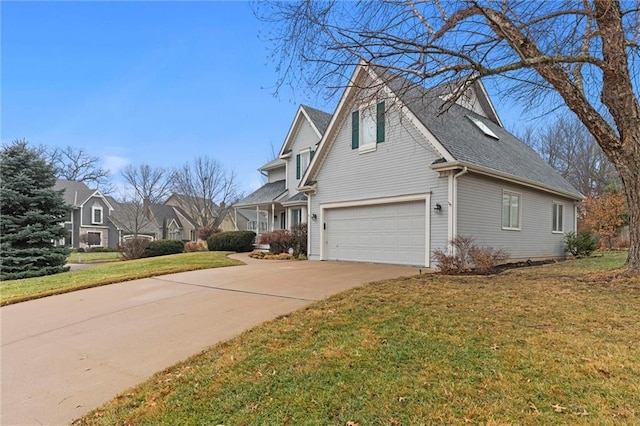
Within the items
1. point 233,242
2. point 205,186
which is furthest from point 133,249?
point 205,186

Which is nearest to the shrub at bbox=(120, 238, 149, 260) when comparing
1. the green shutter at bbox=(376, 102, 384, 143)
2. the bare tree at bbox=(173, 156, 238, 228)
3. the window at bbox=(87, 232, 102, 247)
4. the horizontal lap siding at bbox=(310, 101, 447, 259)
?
the horizontal lap siding at bbox=(310, 101, 447, 259)

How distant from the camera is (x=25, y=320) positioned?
6715mm

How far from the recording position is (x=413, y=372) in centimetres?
350

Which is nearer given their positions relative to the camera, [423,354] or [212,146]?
[423,354]

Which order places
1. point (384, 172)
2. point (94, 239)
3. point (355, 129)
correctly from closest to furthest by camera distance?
point (384, 172) < point (355, 129) < point (94, 239)

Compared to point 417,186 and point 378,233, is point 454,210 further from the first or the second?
point 378,233

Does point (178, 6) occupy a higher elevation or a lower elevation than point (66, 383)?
higher

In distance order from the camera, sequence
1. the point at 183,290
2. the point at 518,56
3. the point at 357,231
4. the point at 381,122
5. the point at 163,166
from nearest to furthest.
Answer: the point at 518,56 → the point at 183,290 → the point at 381,122 → the point at 357,231 → the point at 163,166

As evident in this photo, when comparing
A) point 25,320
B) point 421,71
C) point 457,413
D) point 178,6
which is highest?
point 178,6

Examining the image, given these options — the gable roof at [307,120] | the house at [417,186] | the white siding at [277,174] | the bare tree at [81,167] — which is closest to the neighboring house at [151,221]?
the bare tree at [81,167]

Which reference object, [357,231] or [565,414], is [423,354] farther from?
[357,231]

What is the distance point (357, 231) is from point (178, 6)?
8805 millimetres

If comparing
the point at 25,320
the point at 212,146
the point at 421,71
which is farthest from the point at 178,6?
the point at 212,146

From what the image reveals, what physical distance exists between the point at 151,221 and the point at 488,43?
146 feet
